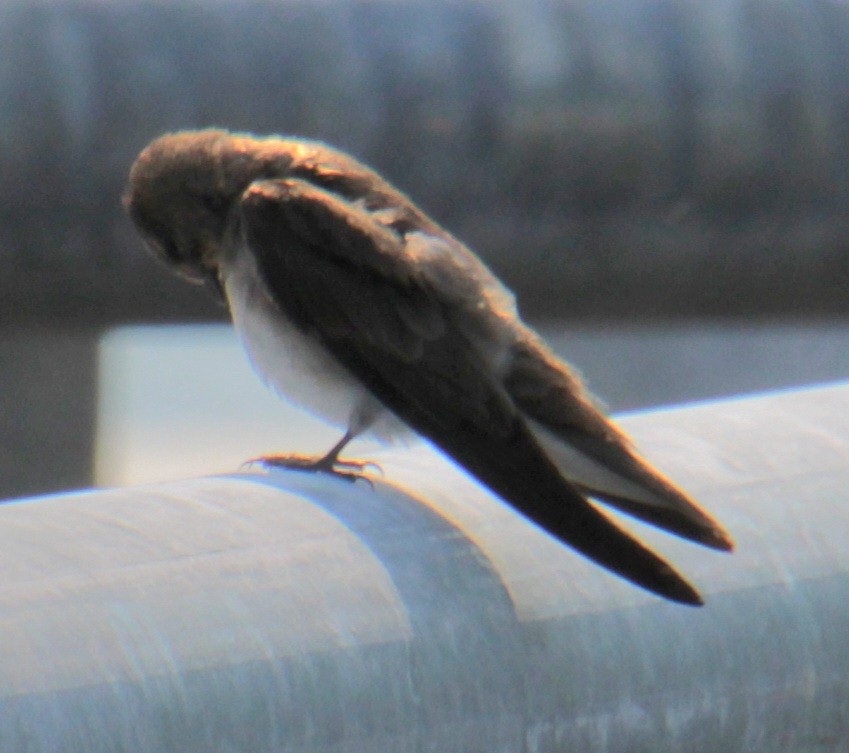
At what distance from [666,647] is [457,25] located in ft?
8.29

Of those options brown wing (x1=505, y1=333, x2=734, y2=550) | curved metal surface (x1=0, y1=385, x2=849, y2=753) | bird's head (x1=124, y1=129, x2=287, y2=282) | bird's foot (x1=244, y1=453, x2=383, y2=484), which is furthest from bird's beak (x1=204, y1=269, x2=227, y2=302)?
curved metal surface (x1=0, y1=385, x2=849, y2=753)

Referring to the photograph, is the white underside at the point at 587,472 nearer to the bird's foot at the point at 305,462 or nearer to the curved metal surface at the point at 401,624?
the curved metal surface at the point at 401,624

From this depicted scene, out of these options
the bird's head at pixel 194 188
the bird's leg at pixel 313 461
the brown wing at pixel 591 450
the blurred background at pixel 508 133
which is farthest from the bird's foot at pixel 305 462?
A: the blurred background at pixel 508 133

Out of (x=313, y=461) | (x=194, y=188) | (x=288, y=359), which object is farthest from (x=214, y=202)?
(x=313, y=461)

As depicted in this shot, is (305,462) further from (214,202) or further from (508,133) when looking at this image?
(508,133)

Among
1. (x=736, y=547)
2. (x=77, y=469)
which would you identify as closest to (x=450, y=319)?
(x=736, y=547)

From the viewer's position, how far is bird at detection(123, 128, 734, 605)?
58.7 inches

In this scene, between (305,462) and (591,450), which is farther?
(305,462)

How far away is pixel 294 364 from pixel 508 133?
1.32 meters

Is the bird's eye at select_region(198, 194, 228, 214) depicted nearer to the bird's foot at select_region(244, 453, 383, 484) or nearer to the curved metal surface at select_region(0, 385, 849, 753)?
the bird's foot at select_region(244, 453, 383, 484)

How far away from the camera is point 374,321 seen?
6.47 feet

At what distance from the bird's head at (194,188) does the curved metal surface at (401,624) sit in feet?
4.27

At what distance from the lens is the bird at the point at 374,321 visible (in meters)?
1.49

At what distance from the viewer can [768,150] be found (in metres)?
3.48
